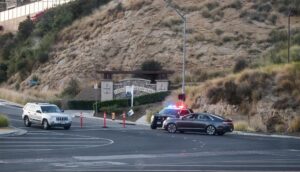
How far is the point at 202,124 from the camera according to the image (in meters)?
41.5

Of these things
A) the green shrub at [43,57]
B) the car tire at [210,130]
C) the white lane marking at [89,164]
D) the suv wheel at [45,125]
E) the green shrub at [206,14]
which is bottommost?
the white lane marking at [89,164]

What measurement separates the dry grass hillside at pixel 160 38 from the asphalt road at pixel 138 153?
42672 mm

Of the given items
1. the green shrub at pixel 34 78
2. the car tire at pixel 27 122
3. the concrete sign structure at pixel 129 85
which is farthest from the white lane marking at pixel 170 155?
the green shrub at pixel 34 78

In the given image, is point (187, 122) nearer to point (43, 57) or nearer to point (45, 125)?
point (45, 125)

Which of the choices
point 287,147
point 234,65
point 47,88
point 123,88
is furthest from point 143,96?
point 287,147

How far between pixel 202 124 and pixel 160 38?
48.4 meters

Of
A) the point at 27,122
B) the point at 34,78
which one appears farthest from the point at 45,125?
the point at 34,78

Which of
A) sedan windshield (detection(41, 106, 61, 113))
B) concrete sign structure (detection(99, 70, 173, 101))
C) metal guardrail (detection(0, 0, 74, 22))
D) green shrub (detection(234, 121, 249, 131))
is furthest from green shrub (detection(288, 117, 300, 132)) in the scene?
metal guardrail (detection(0, 0, 74, 22))

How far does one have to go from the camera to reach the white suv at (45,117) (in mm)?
43531

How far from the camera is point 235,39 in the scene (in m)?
87.1

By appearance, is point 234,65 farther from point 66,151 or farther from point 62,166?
point 62,166

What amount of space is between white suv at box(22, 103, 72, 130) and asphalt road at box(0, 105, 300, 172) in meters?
3.89

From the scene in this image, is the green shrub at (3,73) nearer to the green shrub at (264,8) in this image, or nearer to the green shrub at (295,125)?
the green shrub at (264,8)

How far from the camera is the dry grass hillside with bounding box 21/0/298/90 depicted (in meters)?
84.8
